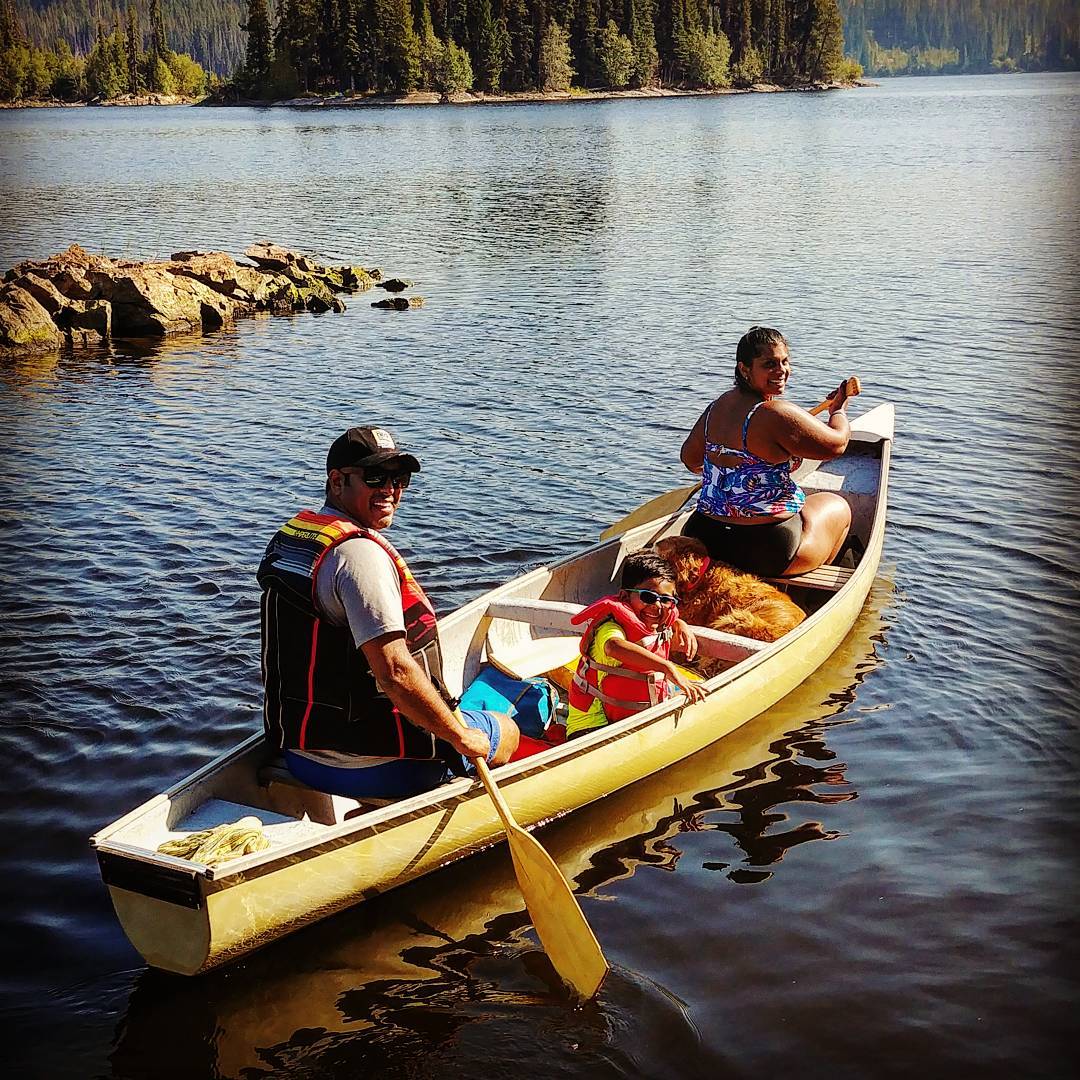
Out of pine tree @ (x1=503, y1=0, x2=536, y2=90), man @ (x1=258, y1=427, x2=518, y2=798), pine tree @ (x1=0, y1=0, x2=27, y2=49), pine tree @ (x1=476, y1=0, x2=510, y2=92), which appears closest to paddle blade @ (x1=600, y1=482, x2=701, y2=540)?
man @ (x1=258, y1=427, x2=518, y2=798)

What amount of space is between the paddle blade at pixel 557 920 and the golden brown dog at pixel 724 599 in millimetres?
2794

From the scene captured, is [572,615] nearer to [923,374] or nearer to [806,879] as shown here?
[806,879]

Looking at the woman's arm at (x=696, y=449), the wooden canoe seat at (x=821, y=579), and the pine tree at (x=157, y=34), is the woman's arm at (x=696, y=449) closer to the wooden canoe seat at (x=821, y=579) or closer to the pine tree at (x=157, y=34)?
the wooden canoe seat at (x=821, y=579)

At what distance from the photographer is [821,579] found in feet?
30.0

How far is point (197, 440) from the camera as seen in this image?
15016mm

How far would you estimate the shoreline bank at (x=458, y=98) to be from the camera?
12712 cm

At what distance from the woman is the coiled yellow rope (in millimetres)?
4208

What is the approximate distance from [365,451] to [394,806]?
5.46ft

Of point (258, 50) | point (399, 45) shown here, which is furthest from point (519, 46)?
point (258, 50)

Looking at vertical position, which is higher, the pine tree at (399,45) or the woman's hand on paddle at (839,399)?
the pine tree at (399,45)

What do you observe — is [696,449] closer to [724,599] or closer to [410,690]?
[724,599]

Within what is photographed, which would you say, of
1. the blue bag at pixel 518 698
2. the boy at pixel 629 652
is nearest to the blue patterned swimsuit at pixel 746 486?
the boy at pixel 629 652

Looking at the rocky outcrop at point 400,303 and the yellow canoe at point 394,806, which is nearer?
the yellow canoe at point 394,806

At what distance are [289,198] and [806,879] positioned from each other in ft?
129
